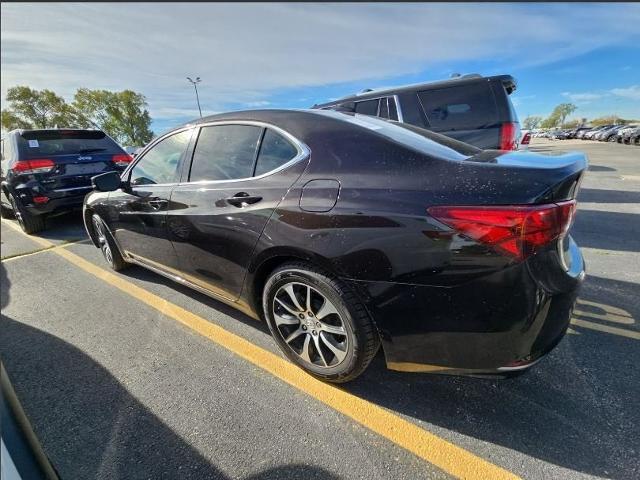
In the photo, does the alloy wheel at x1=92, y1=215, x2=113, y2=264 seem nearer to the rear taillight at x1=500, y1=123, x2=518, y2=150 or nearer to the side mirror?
the side mirror

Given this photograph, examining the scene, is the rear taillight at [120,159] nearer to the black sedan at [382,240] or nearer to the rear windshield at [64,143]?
the rear windshield at [64,143]

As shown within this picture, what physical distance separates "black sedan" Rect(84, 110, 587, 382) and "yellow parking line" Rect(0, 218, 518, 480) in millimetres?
124

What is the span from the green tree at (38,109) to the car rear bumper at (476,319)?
5319cm

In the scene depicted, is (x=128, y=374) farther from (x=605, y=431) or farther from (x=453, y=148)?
(x=605, y=431)

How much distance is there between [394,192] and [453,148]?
0.64m

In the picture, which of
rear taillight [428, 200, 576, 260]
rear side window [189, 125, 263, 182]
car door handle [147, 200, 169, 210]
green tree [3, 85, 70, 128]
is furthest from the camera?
green tree [3, 85, 70, 128]

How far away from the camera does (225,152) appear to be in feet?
8.07

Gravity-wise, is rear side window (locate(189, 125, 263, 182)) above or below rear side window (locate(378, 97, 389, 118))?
below

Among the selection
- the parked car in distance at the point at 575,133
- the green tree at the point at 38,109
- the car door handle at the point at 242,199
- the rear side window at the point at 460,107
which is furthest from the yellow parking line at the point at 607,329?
the parked car in distance at the point at 575,133

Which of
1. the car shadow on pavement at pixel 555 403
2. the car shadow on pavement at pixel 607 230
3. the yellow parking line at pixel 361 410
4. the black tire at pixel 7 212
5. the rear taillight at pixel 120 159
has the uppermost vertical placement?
the rear taillight at pixel 120 159

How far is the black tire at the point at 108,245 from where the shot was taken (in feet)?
12.4

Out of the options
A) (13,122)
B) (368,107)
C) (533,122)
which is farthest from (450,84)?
(533,122)

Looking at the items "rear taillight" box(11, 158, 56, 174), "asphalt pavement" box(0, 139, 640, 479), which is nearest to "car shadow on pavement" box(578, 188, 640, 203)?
"asphalt pavement" box(0, 139, 640, 479)

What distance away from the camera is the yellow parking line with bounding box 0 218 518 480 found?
1.58m
